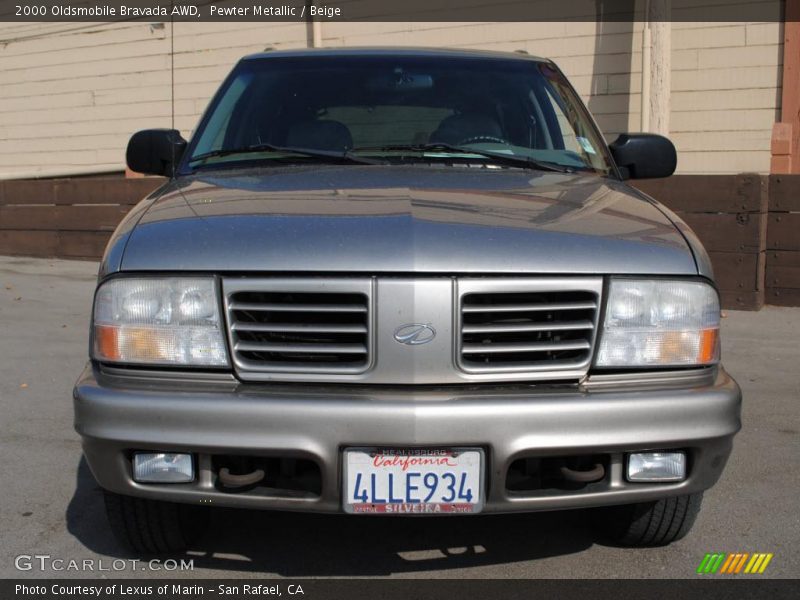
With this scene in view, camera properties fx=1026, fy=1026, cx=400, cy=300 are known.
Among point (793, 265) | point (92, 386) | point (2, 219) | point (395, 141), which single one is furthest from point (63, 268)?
point (92, 386)

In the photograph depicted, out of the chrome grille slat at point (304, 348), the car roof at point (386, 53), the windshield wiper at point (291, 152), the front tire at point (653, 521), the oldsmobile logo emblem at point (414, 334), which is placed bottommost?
the front tire at point (653, 521)

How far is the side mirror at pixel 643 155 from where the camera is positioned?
4258mm

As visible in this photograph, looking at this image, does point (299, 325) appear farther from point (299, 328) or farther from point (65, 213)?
point (65, 213)

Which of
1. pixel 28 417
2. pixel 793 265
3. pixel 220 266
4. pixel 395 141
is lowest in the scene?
pixel 28 417

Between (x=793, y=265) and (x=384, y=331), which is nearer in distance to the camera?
(x=384, y=331)

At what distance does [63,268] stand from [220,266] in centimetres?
932

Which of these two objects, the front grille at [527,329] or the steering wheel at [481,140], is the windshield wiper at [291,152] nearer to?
the steering wheel at [481,140]

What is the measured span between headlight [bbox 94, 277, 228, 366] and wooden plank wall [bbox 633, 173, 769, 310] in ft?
19.8

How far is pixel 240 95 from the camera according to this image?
4312 mm

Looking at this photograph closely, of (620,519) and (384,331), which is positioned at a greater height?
(384,331)

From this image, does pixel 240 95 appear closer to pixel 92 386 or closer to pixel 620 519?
pixel 92 386

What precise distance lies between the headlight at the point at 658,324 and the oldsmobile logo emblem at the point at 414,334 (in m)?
0.48

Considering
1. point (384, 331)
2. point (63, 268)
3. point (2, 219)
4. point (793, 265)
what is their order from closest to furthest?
point (384, 331)
point (793, 265)
point (63, 268)
point (2, 219)

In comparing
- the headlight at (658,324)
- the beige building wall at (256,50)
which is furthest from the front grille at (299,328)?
the beige building wall at (256,50)
